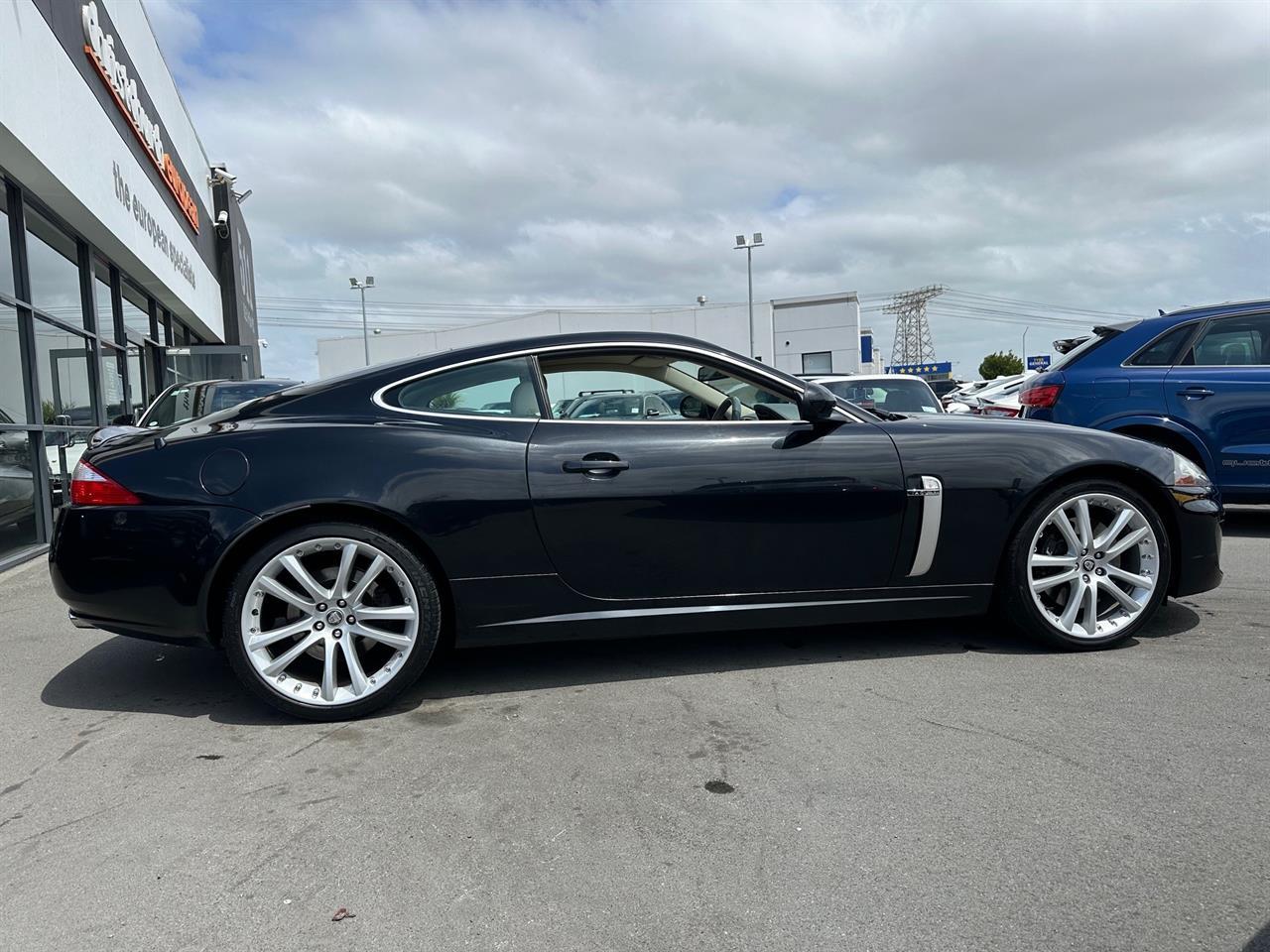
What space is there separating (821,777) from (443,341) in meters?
48.0

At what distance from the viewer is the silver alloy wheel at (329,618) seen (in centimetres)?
316

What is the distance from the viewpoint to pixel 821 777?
2.65m

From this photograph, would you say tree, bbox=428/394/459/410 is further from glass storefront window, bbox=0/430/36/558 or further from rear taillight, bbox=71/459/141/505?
glass storefront window, bbox=0/430/36/558

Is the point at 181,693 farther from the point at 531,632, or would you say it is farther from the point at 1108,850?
the point at 1108,850

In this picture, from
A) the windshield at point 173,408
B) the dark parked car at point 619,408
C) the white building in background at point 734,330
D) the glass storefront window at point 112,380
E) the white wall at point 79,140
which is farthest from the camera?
the white building in background at point 734,330

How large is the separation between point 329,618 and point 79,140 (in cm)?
786

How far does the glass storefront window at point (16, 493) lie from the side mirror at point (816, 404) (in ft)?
21.6

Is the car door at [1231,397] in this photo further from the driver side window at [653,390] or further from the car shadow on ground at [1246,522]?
the driver side window at [653,390]

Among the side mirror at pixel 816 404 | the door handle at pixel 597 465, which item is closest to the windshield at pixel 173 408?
the door handle at pixel 597 465

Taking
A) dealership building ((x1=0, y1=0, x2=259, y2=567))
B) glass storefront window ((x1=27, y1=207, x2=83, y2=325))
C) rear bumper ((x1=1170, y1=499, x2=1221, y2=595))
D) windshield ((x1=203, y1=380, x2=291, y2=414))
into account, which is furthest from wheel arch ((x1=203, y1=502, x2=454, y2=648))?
glass storefront window ((x1=27, y1=207, x2=83, y2=325))

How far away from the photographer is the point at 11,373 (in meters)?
7.50

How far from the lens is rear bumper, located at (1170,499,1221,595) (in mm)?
3859

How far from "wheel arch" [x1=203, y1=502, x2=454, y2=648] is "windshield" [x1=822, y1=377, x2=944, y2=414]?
7228 mm

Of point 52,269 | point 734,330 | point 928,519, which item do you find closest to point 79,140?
point 52,269
